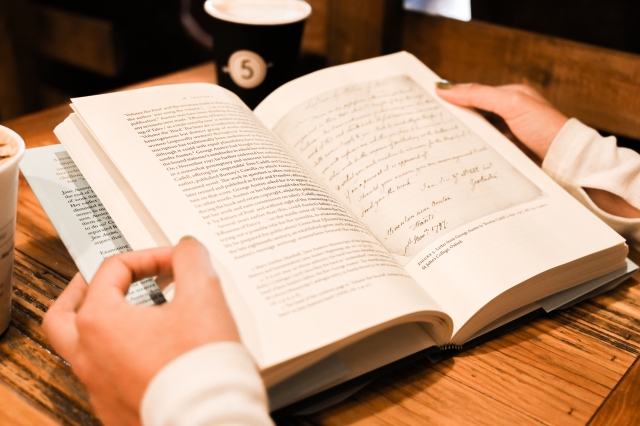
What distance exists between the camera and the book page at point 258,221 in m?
0.40

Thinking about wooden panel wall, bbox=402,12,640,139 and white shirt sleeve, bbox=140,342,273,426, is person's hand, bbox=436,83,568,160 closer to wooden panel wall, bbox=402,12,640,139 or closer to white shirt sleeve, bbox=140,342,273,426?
wooden panel wall, bbox=402,12,640,139

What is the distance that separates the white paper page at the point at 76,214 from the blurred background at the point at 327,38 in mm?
508

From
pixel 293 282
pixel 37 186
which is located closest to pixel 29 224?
pixel 37 186

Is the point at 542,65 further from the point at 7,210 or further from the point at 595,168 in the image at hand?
the point at 7,210

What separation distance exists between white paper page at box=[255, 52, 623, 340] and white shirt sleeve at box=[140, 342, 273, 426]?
0.22 meters

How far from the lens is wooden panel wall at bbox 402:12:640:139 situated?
91cm

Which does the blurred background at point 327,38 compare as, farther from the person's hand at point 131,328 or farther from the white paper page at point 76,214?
the person's hand at point 131,328

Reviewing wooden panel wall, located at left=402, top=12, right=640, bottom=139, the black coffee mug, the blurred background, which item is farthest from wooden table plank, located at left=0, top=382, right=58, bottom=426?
wooden panel wall, located at left=402, top=12, right=640, bottom=139

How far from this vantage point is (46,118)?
32.1 inches

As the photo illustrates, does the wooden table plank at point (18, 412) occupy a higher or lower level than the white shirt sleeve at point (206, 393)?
lower

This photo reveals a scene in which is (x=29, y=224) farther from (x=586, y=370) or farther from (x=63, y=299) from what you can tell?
(x=586, y=370)

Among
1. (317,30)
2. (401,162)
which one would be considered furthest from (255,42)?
(317,30)

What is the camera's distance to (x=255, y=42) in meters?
0.78

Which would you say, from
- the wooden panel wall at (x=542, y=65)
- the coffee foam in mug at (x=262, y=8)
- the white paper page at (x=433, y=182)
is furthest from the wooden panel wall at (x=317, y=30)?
the white paper page at (x=433, y=182)
